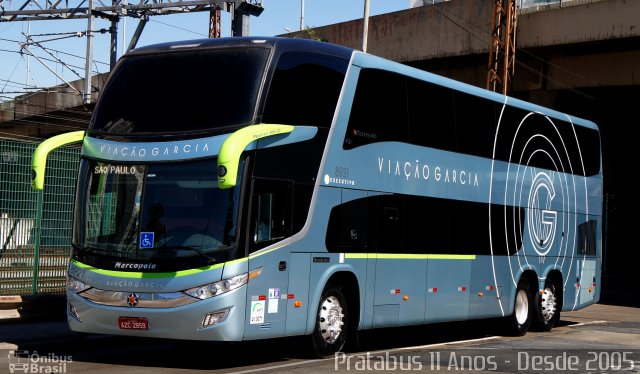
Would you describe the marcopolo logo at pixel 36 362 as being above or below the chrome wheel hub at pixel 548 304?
below

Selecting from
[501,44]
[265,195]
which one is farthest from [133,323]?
[501,44]

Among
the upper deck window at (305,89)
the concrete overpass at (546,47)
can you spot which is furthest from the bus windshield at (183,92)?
the concrete overpass at (546,47)

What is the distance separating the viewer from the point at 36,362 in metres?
12.1

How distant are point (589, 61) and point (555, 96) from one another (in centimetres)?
248

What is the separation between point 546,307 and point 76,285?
10953mm

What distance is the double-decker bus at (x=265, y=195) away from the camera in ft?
39.3

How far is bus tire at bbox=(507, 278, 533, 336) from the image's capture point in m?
19.1

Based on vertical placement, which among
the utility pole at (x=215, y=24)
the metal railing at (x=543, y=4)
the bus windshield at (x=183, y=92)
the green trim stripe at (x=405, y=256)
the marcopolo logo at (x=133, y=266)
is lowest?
the marcopolo logo at (x=133, y=266)

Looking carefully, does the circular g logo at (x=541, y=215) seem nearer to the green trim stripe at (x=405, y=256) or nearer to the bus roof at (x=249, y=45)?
the green trim stripe at (x=405, y=256)

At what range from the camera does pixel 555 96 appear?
117ft

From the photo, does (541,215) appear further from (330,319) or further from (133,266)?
(133,266)

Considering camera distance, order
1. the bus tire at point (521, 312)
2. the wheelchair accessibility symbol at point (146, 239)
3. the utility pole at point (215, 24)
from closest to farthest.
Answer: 1. the wheelchair accessibility symbol at point (146, 239)
2. the bus tire at point (521, 312)
3. the utility pole at point (215, 24)

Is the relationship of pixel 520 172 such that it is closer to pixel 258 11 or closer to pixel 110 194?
pixel 110 194

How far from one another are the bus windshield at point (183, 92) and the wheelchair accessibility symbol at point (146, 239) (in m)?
1.31
